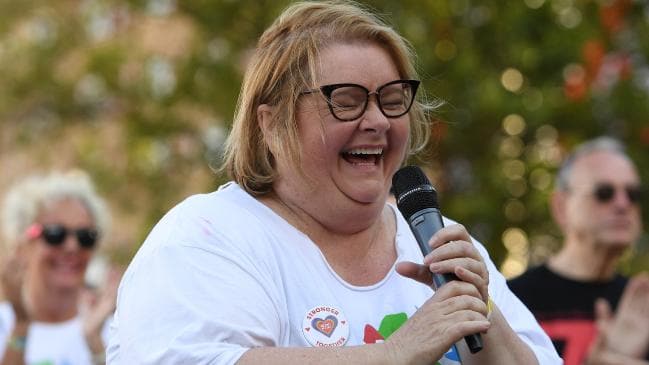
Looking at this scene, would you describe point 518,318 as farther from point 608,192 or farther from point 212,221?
point 608,192

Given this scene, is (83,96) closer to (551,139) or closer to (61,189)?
(551,139)

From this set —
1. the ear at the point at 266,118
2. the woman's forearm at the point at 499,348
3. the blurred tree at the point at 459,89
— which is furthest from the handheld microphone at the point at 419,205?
the blurred tree at the point at 459,89

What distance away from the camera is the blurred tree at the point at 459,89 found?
10094mm

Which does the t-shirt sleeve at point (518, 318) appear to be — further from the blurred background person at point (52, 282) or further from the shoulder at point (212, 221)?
the blurred background person at point (52, 282)

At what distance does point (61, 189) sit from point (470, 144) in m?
5.15

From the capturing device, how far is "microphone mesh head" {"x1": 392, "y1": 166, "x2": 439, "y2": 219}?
3.14m

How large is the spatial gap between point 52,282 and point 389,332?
3.36 m

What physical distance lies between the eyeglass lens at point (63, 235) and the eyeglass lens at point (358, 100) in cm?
329

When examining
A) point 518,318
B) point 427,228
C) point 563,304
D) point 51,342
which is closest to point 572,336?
point 563,304

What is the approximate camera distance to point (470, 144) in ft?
34.9

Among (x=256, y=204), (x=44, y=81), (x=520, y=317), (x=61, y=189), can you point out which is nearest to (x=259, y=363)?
(x=256, y=204)

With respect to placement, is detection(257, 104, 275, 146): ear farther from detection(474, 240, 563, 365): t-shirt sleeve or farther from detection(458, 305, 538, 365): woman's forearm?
detection(458, 305, 538, 365): woman's forearm

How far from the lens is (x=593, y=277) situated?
646 cm

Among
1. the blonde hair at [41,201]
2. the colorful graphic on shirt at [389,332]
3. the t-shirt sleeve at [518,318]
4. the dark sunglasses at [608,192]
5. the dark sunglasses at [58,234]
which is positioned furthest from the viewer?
the dark sunglasses at [608,192]
